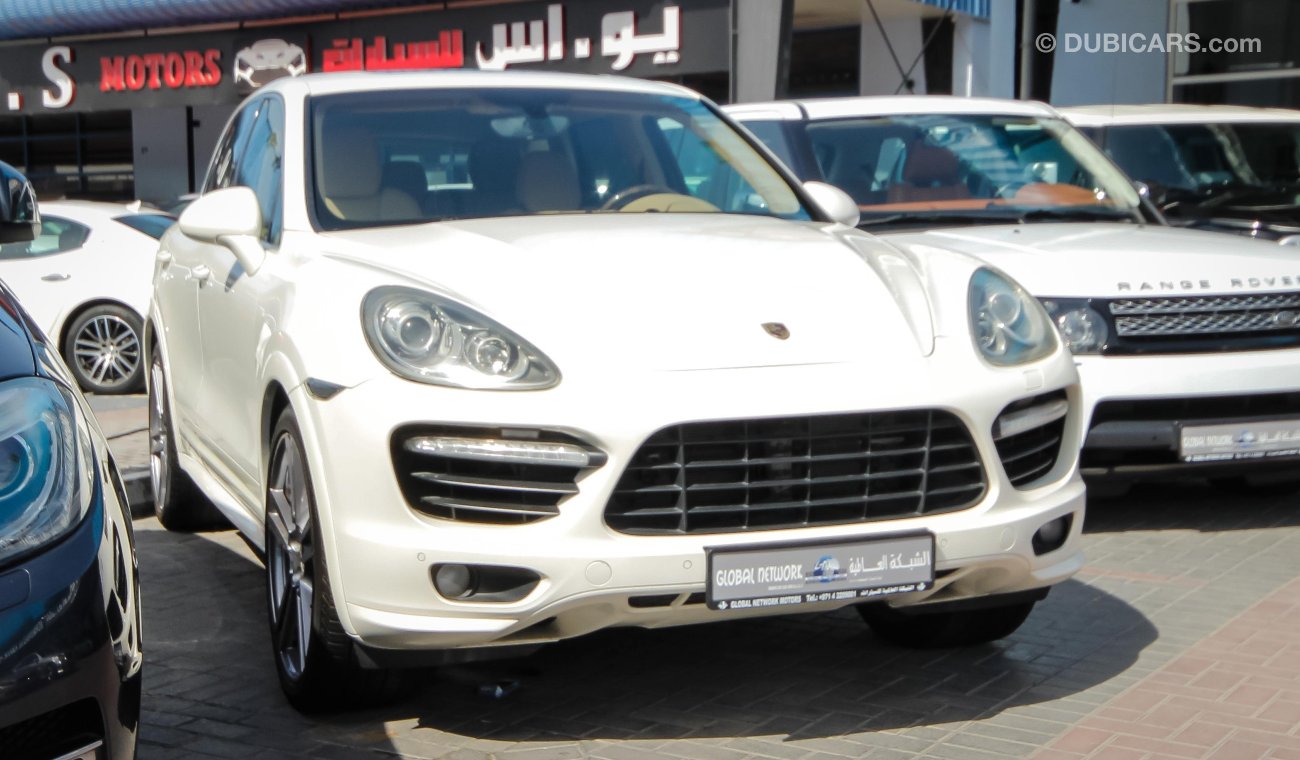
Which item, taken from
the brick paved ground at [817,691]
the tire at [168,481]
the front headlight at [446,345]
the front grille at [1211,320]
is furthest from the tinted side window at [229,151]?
the front grille at [1211,320]

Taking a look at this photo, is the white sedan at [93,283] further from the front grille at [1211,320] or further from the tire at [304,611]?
the tire at [304,611]

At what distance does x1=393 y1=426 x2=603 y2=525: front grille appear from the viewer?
3.65 meters

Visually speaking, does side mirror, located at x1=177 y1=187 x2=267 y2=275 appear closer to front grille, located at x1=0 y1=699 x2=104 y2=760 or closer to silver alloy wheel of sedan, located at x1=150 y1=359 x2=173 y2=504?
silver alloy wheel of sedan, located at x1=150 y1=359 x2=173 y2=504

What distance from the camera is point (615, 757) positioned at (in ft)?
13.0

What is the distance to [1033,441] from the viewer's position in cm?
413

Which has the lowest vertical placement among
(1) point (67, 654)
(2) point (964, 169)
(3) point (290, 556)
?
(3) point (290, 556)

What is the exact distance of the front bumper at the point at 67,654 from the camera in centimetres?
243

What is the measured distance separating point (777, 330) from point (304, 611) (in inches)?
53.3

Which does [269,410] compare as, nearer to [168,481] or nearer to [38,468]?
[38,468]

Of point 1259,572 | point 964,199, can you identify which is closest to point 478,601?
point 1259,572

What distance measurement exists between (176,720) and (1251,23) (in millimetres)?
A: 19071

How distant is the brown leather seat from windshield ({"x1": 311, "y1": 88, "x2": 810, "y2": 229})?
2.32 meters

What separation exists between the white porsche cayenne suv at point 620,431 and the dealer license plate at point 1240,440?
182 centimetres

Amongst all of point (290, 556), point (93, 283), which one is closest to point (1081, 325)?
point (290, 556)
